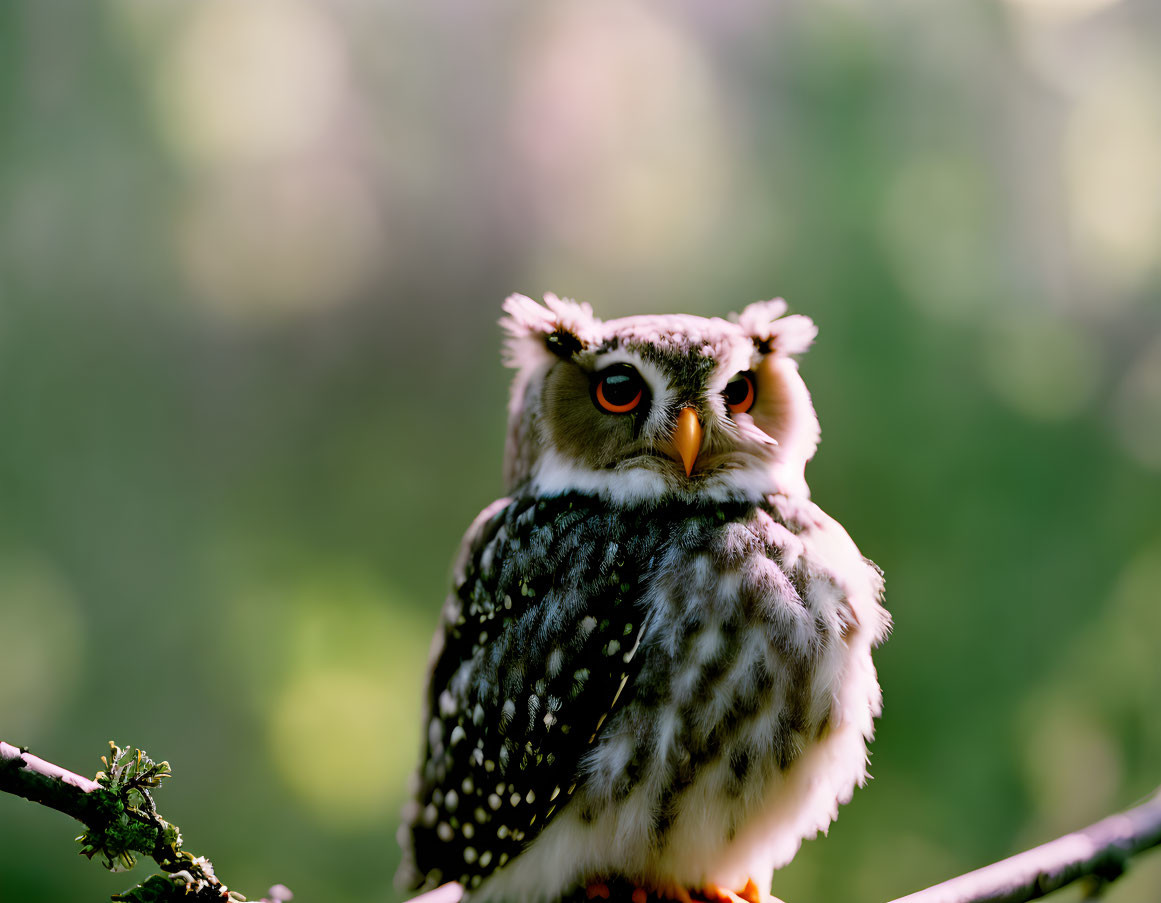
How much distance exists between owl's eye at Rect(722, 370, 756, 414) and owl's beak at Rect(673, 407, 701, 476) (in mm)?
123

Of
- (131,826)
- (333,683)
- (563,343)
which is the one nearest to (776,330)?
(563,343)

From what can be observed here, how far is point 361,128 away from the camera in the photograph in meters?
5.57

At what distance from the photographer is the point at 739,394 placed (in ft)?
5.72

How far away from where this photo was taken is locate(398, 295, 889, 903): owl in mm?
1578

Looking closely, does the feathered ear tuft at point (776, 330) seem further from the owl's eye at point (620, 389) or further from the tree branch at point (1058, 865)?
the tree branch at point (1058, 865)

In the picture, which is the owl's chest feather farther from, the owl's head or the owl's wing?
the owl's head

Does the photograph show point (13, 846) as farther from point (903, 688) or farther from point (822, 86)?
point (822, 86)

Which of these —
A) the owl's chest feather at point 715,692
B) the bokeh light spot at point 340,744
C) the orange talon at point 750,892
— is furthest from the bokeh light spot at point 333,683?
the owl's chest feather at point 715,692

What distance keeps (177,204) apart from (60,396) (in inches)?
50.3

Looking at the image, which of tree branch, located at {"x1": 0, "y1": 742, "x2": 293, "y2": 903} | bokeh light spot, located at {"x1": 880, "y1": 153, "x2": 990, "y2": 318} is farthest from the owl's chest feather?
bokeh light spot, located at {"x1": 880, "y1": 153, "x2": 990, "y2": 318}

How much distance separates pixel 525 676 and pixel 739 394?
65 centimetres

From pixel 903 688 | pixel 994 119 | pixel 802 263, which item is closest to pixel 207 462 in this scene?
pixel 802 263

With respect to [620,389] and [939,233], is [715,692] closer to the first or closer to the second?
[620,389]

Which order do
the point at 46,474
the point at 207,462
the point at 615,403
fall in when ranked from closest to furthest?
the point at 615,403 → the point at 46,474 → the point at 207,462
